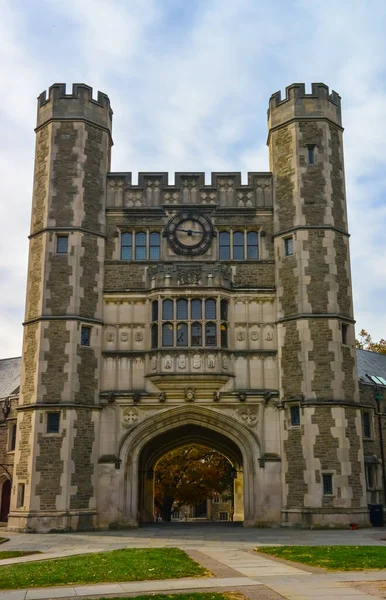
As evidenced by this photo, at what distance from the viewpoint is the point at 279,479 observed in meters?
23.8

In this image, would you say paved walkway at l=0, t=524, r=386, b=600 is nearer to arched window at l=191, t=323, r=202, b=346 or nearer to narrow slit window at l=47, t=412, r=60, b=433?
narrow slit window at l=47, t=412, r=60, b=433

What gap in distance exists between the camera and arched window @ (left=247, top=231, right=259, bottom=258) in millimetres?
26297

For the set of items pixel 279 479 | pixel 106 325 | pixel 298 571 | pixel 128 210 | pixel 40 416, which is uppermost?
pixel 128 210

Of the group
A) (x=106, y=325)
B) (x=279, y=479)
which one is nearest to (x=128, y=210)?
(x=106, y=325)

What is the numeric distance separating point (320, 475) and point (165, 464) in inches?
725

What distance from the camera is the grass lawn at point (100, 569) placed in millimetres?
11281

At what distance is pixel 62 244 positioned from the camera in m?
25.6

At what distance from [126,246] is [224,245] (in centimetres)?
380

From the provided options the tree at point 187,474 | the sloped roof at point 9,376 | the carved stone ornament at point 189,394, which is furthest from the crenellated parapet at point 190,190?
the tree at point 187,474

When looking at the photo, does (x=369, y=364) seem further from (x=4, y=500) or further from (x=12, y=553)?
(x=12, y=553)

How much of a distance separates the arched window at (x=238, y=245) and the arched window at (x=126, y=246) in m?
4.05

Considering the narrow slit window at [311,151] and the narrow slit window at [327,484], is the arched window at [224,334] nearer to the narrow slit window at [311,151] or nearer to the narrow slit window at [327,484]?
the narrow slit window at [327,484]

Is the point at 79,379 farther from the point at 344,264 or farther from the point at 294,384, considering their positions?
the point at 344,264

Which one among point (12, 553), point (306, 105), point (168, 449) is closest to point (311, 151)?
point (306, 105)
